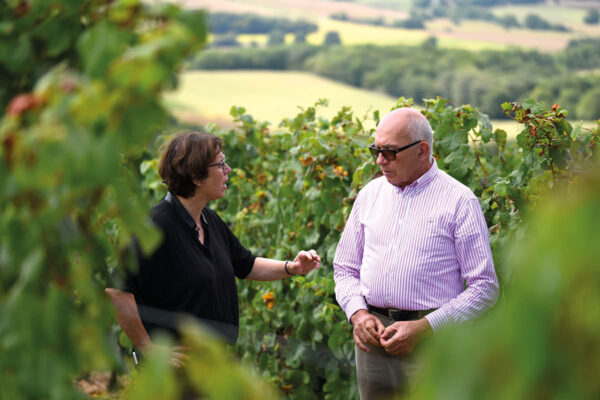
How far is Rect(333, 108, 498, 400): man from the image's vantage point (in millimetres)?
3328

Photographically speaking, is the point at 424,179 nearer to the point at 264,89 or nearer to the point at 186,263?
the point at 186,263

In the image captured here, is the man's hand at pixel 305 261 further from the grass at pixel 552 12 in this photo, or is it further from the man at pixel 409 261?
the grass at pixel 552 12

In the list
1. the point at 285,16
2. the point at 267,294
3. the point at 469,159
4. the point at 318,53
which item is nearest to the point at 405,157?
the point at 469,159

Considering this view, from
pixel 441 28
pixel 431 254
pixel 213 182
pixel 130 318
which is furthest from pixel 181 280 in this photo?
pixel 441 28

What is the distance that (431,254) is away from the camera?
11.1 ft

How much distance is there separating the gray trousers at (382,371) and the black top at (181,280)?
0.75 metres

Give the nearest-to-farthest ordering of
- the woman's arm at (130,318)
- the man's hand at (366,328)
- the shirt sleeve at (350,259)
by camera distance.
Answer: the woman's arm at (130,318) → the man's hand at (366,328) → the shirt sleeve at (350,259)

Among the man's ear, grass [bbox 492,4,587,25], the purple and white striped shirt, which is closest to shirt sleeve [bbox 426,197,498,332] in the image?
the purple and white striped shirt

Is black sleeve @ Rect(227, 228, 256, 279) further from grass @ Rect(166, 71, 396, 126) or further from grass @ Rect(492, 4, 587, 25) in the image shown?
grass @ Rect(492, 4, 587, 25)

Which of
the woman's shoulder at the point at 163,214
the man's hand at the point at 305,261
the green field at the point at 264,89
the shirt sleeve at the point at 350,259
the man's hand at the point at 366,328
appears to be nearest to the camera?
the woman's shoulder at the point at 163,214

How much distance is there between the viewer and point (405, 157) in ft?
11.6

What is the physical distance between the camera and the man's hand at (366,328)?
136 inches

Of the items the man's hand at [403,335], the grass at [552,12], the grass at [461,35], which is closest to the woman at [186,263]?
the man's hand at [403,335]

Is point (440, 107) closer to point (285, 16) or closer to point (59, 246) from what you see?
point (59, 246)
